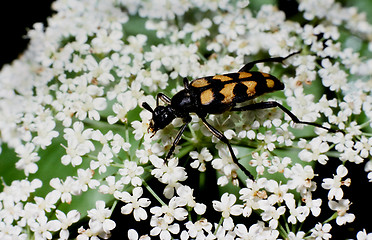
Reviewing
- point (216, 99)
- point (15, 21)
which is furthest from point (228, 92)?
point (15, 21)

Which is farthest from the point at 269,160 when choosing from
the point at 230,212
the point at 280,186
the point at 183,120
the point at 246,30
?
the point at 246,30

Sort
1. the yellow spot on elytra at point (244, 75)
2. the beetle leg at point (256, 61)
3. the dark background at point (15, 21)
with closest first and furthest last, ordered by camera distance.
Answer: the yellow spot on elytra at point (244, 75), the beetle leg at point (256, 61), the dark background at point (15, 21)

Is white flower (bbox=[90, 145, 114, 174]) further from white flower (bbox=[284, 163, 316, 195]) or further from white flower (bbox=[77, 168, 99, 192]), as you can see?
white flower (bbox=[284, 163, 316, 195])

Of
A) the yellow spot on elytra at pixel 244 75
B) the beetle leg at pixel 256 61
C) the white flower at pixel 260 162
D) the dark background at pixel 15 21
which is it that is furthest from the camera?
the dark background at pixel 15 21

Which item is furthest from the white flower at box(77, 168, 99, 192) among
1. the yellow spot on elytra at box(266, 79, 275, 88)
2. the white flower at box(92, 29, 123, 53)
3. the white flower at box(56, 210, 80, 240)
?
the yellow spot on elytra at box(266, 79, 275, 88)

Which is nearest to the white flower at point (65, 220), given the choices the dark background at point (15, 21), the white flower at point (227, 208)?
the white flower at point (227, 208)

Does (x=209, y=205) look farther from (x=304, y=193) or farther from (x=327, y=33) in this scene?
(x=327, y=33)

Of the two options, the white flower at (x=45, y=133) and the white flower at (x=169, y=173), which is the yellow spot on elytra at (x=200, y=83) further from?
the white flower at (x=45, y=133)
